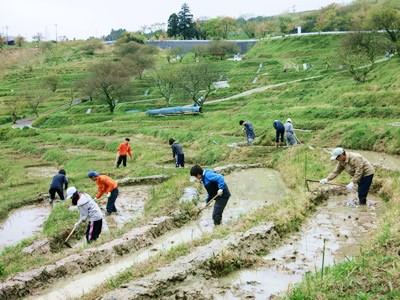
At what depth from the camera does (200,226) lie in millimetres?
12758

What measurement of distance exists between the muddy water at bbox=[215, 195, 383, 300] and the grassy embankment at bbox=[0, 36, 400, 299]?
59cm

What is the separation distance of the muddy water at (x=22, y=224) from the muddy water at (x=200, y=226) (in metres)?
5.56

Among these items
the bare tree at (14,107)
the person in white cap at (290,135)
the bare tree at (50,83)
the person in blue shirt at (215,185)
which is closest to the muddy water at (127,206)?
the person in blue shirt at (215,185)

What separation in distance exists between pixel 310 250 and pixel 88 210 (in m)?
5.73

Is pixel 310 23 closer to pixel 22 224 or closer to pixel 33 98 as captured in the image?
pixel 33 98

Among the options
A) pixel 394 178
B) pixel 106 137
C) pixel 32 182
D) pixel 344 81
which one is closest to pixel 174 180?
pixel 394 178

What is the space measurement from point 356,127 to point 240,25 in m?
114


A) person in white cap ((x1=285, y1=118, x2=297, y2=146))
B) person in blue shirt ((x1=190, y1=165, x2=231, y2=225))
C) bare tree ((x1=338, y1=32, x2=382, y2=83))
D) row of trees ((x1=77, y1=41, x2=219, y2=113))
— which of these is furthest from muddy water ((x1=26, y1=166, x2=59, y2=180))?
bare tree ((x1=338, y1=32, x2=382, y2=83))

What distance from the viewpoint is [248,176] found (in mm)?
18922

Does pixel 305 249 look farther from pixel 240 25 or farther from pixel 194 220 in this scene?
pixel 240 25

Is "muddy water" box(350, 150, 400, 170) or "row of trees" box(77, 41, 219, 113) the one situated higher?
"row of trees" box(77, 41, 219, 113)

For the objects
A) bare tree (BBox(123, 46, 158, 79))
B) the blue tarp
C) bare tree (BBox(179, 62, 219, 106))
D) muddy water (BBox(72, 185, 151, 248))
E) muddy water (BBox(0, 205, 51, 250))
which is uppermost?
bare tree (BBox(123, 46, 158, 79))

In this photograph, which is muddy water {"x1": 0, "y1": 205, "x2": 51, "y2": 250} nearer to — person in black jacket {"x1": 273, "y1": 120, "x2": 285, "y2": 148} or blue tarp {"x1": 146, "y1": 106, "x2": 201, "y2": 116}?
person in black jacket {"x1": 273, "y1": 120, "x2": 285, "y2": 148}

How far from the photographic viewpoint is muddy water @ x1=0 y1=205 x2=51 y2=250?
14.8 meters
